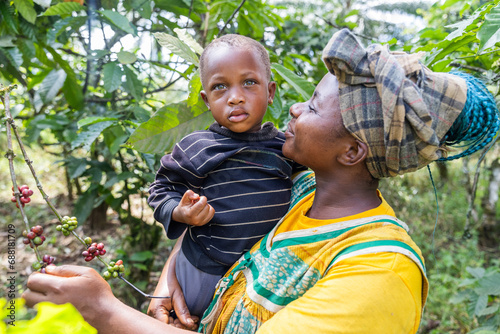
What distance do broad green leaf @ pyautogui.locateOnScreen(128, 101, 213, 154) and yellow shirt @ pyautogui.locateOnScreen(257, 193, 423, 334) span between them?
0.95m

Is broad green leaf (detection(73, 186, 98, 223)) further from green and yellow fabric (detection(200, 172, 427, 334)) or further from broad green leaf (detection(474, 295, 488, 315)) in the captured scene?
broad green leaf (detection(474, 295, 488, 315))

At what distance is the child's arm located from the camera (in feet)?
4.43

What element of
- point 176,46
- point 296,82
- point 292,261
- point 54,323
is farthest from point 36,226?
point 296,82

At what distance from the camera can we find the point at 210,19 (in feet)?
7.10

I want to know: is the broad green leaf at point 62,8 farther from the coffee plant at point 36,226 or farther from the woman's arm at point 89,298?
the woman's arm at point 89,298

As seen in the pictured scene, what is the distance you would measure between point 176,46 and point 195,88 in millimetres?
191

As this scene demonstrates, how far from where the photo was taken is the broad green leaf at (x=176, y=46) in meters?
1.57

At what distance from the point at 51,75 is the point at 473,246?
4.78m

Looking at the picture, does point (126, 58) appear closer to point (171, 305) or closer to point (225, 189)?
point (225, 189)

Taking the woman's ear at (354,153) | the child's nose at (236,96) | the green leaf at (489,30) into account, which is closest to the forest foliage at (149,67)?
the green leaf at (489,30)

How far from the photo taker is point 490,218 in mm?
5004

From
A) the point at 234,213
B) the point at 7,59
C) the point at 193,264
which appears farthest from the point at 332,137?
the point at 7,59

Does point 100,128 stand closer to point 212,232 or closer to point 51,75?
point 51,75

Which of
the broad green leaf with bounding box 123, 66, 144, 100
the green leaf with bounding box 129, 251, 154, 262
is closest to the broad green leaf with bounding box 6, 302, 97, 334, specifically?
the broad green leaf with bounding box 123, 66, 144, 100
